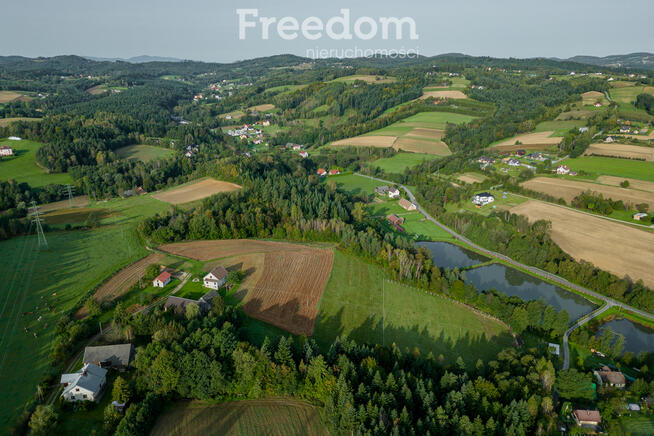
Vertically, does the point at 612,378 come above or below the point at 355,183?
below

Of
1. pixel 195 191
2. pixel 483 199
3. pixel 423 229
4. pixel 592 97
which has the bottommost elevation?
pixel 423 229

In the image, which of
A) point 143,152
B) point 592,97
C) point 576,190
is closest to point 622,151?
point 576,190

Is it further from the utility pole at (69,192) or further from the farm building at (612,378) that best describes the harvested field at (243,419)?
the utility pole at (69,192)

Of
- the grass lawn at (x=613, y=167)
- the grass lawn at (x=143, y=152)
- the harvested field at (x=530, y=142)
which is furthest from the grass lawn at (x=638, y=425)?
the grass lawn at (x=143, y=152)

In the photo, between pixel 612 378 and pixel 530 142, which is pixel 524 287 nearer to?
pixel 612 378

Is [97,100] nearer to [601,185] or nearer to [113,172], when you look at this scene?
[113,172]

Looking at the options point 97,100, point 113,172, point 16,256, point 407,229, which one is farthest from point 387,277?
point 97,100

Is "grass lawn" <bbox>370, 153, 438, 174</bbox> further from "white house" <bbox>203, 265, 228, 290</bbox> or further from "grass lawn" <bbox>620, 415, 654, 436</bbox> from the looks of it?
"grass lawn" <bbox>620, 415, 654, 436</bbox>

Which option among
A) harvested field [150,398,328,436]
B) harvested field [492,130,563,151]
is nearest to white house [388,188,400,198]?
harvested field [492,130,563,151]
